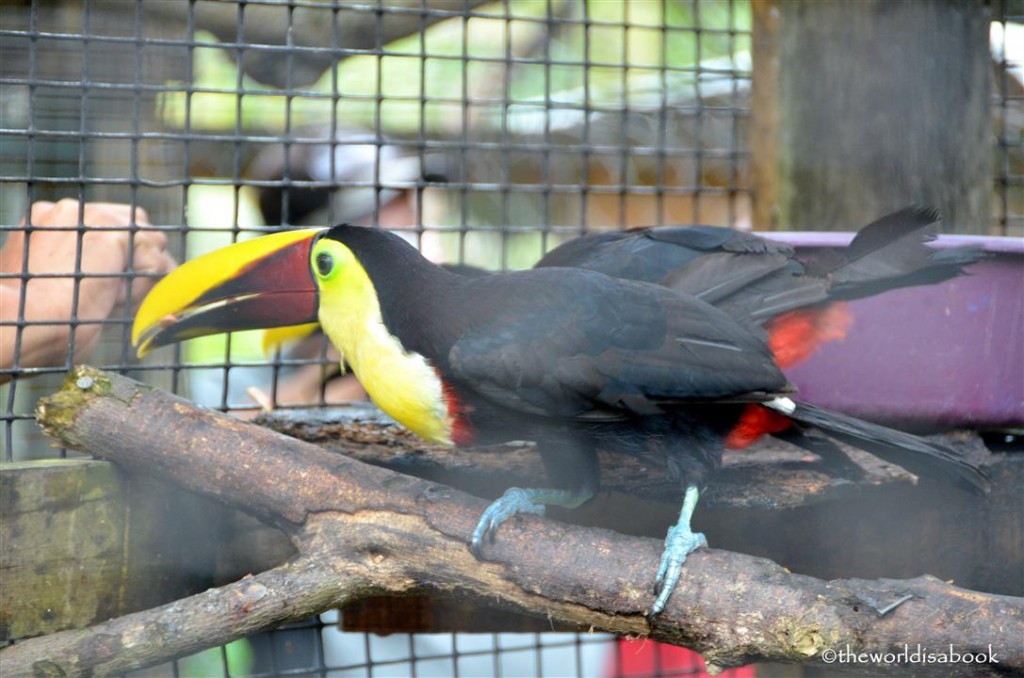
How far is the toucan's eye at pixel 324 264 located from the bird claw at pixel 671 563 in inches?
19.4

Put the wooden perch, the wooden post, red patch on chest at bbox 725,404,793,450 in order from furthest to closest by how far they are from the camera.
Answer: the wooden post
red patch on chest at bbox 725,404,793,450
the wooden perch

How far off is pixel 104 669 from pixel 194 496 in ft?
0.89

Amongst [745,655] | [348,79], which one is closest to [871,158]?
[745,655]

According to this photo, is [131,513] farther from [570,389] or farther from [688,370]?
[688,370]

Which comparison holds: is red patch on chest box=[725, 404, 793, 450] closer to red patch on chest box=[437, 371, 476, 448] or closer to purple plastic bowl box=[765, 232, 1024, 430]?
purple plastic bowl box=[765, 232, 1024, 430]

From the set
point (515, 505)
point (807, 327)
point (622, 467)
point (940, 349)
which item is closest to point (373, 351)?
point (515, 505)

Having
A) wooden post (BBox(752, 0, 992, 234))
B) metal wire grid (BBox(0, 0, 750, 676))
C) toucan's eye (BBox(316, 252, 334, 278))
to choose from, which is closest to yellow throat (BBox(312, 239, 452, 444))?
toucan's eye (BBox(316, 252, 334, 278))

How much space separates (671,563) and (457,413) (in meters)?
0.28

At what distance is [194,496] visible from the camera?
4.06 feet

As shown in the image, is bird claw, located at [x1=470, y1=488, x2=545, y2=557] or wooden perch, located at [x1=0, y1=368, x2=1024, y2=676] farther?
bird claw, located at [x1=470, y1=488, x2=545, y2=557]

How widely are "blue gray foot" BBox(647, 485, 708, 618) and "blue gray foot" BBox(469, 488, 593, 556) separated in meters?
0.17

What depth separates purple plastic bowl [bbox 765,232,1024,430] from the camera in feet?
4.10

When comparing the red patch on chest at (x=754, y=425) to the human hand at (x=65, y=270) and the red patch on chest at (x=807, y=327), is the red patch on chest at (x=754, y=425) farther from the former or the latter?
the human hand at (x=65, y=270)

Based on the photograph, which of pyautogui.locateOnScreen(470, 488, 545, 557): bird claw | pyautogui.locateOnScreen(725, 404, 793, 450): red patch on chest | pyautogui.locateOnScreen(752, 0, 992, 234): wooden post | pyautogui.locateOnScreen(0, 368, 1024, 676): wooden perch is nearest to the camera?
pyautogui.locateOnScreen(0, 368, 1024, 676): wooden perch
